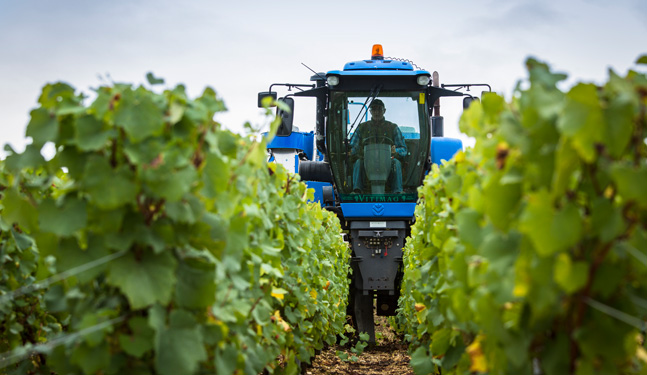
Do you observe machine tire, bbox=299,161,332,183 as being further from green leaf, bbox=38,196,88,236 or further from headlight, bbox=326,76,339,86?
green leaf, bbox=38,196,88,236

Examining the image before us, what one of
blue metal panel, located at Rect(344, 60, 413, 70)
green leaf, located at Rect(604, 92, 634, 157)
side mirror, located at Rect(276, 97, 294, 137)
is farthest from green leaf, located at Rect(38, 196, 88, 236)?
blue metal panel, located at Rect(344, 60, 413, 70)

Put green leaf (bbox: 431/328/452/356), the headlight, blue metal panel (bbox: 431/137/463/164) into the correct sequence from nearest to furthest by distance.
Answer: green leaf (bbox: 431/328/452/356) < the headlight < blue metal panel (bbox: 431/137/463/164)

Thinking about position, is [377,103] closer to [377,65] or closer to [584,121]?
[377,65]

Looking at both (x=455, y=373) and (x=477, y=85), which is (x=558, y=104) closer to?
(x=455, y=373)

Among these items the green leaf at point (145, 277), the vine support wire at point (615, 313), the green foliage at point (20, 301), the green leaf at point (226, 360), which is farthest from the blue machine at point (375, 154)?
the vine support wire at point (615, 313)

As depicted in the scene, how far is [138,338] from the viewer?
1777 mm

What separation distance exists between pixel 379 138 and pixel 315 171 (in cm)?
125

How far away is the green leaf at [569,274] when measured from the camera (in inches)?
54.1

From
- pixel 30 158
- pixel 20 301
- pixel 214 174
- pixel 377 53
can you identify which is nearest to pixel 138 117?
pixel 214 174

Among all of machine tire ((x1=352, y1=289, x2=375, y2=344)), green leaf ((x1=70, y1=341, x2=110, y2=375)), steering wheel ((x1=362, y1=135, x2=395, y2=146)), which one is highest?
steering wheel ((x1=362, y1=135, x2=395, y2=146))

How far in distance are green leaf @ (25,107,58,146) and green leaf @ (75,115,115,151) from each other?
0.34 feet

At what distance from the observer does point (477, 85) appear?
7.39 meters

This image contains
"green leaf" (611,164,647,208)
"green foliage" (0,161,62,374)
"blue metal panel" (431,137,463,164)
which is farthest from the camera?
"blue metal panel" (431,137,463,164)

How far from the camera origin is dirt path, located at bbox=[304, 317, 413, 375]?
6184 millimetres
